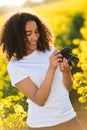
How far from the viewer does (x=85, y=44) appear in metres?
7.70

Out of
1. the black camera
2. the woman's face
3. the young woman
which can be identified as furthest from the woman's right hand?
the woman's face

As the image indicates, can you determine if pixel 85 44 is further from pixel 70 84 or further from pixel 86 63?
pixel 70 84

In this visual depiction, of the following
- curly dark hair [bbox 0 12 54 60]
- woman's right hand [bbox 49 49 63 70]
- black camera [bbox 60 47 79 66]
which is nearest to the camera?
woman's right hand [bbox 49 49 63 70]

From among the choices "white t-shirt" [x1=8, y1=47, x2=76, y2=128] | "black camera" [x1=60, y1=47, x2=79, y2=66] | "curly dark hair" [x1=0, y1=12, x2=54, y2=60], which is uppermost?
"curly dark hair" [x1=0, y1=12, x2=54, y2=60]

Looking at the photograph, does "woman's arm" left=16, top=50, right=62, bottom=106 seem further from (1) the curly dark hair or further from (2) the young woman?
(1) the curly dark hair

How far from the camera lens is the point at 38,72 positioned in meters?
3.95

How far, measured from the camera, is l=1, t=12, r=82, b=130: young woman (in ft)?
12.5

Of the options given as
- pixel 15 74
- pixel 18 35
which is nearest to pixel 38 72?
pixel 15 74

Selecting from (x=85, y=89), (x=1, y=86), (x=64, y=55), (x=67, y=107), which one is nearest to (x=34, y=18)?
(x=64, y=55)

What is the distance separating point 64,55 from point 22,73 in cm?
30

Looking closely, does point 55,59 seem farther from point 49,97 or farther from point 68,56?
point 49,97

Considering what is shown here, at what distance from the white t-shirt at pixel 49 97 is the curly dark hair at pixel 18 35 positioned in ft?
0.26

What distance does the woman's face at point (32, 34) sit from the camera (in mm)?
3957

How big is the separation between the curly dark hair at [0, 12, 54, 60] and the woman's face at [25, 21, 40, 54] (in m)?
0.03
